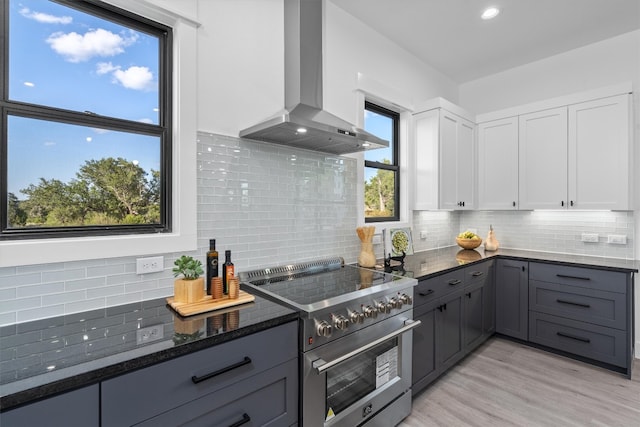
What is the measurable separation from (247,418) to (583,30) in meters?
4.20

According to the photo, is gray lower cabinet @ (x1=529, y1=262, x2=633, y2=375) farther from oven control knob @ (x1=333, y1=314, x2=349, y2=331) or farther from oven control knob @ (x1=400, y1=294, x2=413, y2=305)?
oven control knob @ (x1=333, y1=314, x2=349, y2=331)

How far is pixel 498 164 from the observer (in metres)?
3.67

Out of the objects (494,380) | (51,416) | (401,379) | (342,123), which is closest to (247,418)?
(51,416)

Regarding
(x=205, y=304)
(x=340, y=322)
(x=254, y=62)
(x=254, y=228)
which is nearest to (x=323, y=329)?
(x=340, y=322)

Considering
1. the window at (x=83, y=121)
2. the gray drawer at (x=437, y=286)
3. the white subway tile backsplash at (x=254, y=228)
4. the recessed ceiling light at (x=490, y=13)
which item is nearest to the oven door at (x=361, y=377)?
the gray drawer at (x=437, y=286)

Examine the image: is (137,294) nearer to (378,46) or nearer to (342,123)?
(342,123)

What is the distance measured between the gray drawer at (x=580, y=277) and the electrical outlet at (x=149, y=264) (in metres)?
3.31

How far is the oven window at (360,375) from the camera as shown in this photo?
1.69 metres

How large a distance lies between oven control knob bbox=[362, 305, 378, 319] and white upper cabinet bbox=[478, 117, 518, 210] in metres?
2.66

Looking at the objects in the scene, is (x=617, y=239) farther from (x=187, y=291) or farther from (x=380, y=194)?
(x=187, y=291)

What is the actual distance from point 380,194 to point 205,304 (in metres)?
2.21

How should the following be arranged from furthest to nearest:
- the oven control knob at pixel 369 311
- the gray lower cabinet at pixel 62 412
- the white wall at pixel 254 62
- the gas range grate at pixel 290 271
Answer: the gas range grate at pixel 290 271 < the white wall at pixel 254 62 < the oven control knob at pixel 369 311 < the gray lower cabinet at pixel 62 412

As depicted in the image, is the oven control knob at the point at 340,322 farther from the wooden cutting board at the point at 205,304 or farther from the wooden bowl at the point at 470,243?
the wooden bowl at the point at 470,243

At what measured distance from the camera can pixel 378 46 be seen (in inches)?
120
